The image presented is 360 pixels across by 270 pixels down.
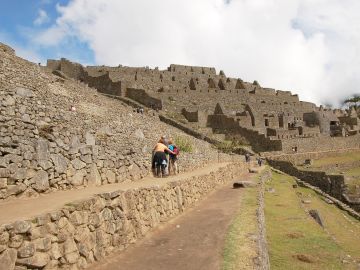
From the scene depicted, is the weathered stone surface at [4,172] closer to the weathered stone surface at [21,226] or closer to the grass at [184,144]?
the weathered stone surface at [21,226]

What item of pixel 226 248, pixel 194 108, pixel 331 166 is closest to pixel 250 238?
pixel 226 248

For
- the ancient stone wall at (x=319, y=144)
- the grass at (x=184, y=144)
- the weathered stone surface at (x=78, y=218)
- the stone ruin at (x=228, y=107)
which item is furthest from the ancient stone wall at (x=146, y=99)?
the weathered stone surface at (x=78, y=218)

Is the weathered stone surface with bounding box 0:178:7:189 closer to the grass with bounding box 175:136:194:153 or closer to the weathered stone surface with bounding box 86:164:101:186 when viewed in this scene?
the weathered stone surface with bounding box 86:164:101:186

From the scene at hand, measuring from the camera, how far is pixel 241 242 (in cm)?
877

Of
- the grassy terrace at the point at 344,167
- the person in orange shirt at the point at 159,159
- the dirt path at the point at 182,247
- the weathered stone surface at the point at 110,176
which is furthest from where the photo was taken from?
the grassy terrace at the point at 344,167

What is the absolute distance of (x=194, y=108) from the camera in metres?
47.7

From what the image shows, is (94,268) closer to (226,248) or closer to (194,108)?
(226,248)

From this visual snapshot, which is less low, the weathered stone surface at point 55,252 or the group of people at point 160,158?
the group of people at point 160,158

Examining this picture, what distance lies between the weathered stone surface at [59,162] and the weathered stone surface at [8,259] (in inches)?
175

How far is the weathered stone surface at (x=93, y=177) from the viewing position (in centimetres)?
1059

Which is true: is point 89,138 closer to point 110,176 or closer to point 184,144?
point 110,176

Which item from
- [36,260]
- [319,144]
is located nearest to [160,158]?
[36,260]

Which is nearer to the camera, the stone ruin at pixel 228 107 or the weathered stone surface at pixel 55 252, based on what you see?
the weathered stone surface at pixel 55 252

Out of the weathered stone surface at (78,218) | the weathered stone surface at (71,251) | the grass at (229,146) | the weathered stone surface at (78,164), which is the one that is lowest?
the weathered stone surface at (71,251)
